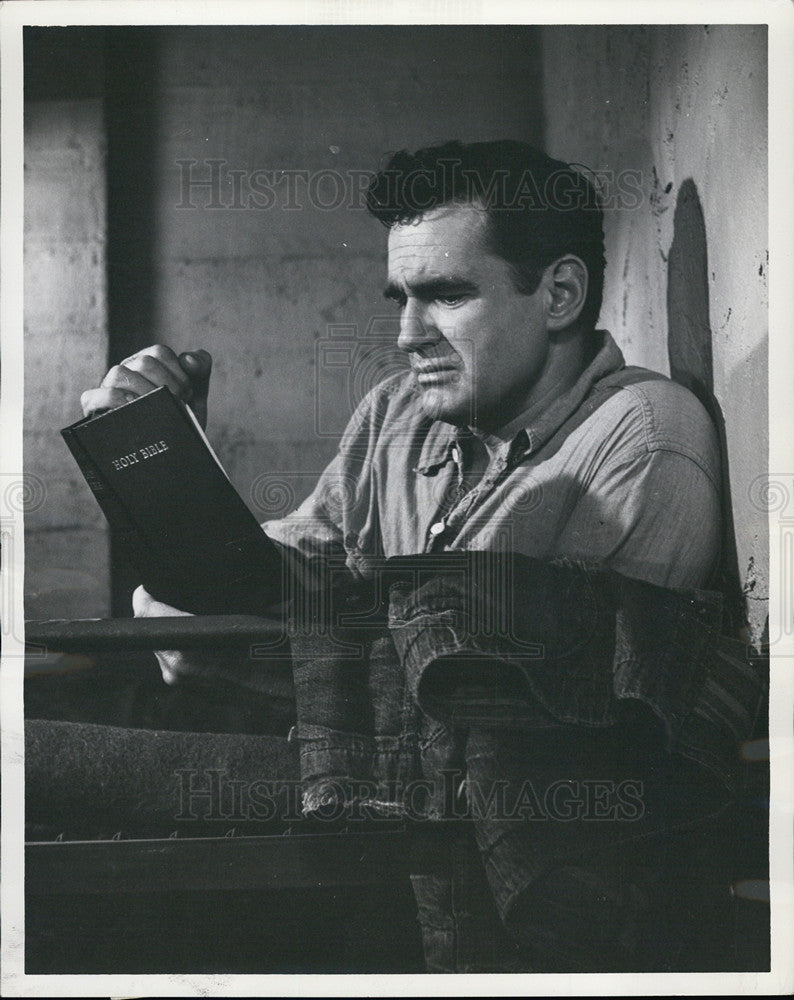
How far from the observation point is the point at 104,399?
8.95 ft

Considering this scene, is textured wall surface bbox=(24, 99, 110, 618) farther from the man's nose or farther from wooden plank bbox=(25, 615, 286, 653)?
the man's nose

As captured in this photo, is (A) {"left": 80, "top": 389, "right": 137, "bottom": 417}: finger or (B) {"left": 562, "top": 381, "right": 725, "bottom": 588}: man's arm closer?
(B) {"left": 562, "top": 381, "right": 725, "bottom": 588}: man's arm

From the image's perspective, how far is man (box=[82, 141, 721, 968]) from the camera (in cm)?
267

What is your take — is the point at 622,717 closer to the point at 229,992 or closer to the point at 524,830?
the point at 524,830

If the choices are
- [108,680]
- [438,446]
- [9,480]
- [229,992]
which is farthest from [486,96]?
[229,992]

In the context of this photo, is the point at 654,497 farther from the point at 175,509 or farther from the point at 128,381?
the point at 128,381

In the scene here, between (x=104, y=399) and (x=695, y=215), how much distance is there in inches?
60.4

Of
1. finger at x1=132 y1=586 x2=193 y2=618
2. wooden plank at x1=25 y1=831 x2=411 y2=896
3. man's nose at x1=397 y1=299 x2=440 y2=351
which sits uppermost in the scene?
man's nose at x1=397 y1=299 x2=440 y2=351

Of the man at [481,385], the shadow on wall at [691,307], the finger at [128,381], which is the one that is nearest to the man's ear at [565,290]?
the man at [481,385]

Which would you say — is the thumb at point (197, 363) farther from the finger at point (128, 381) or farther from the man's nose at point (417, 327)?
the man's nose at point (417, 327)

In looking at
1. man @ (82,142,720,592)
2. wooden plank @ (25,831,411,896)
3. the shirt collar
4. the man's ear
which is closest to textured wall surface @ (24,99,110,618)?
man @ (82,142,720,592)

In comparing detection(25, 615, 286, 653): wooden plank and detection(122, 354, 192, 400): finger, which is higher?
detection(122, 354, 192, 400): finger

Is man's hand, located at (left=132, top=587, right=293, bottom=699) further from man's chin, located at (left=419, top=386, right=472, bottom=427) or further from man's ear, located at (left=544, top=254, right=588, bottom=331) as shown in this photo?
man's ear, located at (left=544, top=254, right=588, bottom=331)

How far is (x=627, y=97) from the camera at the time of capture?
2723 mm
